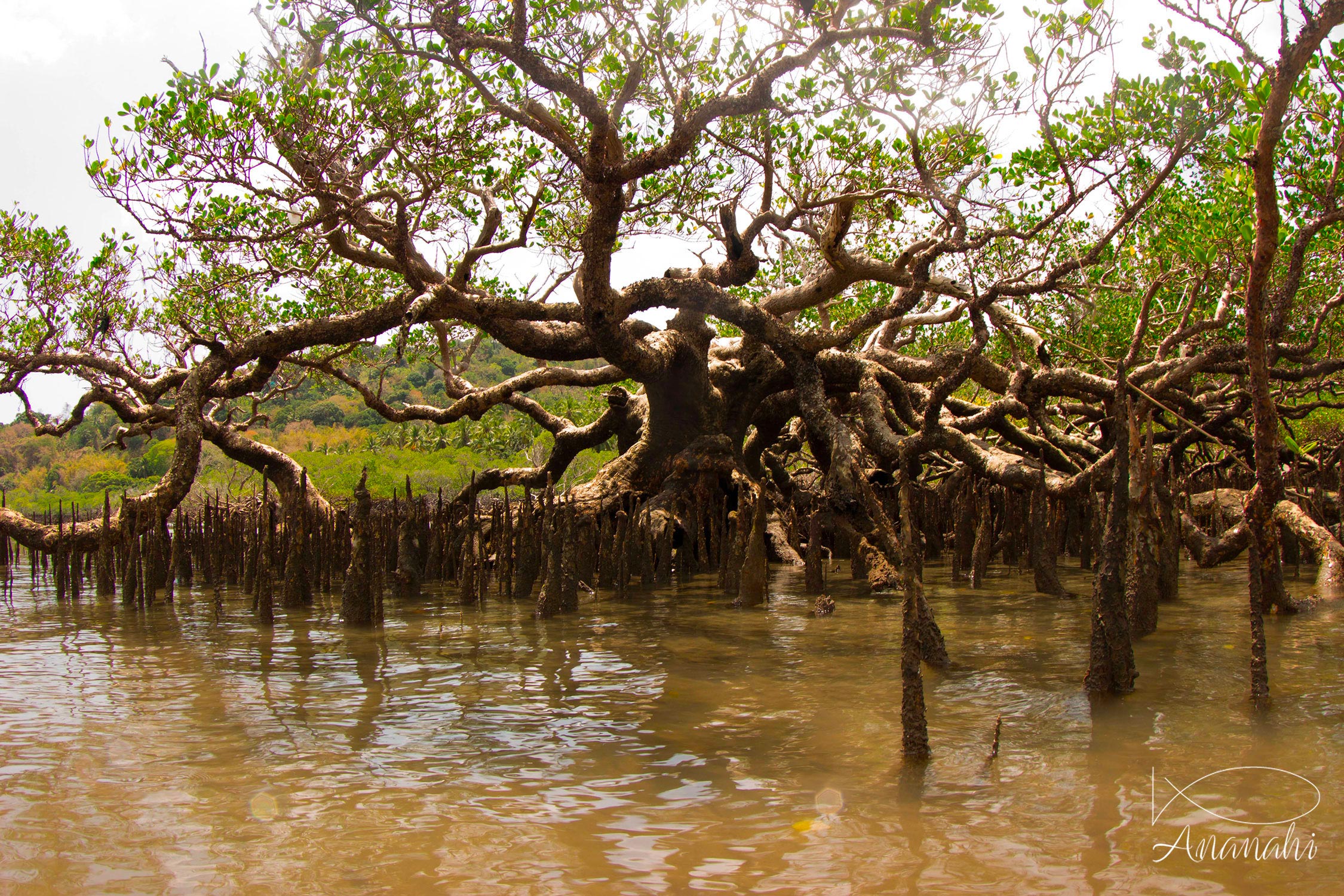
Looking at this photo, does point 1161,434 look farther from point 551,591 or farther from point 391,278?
point 391,278

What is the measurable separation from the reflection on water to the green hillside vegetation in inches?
285

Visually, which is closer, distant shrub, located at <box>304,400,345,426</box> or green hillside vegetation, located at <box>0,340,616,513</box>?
green hillside vegetation, located at <box>0,340,616,513</box>

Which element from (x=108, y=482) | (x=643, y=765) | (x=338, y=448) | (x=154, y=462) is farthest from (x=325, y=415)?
(x=643, y=765)

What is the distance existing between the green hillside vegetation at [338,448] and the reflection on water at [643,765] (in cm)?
723

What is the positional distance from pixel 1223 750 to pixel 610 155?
17.1ft

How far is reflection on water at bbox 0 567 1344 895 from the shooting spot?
2.53 m

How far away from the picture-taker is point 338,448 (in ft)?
84.5

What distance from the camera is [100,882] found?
2465 mm

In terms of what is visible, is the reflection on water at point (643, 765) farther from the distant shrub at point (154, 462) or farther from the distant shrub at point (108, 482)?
the distant shrub at point (154, 462)

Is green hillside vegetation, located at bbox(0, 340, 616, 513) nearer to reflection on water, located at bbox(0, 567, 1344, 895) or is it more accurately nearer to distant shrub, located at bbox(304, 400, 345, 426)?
distant shrub, located at bbox(304, 400, 345, 426)

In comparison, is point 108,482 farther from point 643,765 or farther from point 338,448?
point 643,765

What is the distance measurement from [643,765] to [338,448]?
943 inches

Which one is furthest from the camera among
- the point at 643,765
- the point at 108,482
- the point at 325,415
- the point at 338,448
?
the point at 325,415

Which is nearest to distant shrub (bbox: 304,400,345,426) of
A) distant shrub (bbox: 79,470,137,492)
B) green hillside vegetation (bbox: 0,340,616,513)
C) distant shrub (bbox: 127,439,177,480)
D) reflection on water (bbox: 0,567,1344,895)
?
green hillside vegetation (bbox: 0,340,616,513)
